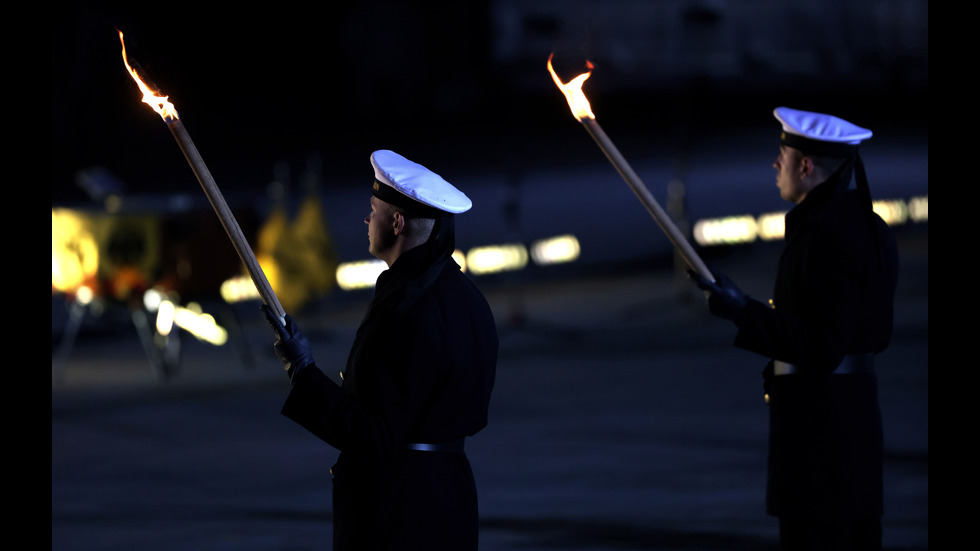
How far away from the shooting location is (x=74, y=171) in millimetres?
31984

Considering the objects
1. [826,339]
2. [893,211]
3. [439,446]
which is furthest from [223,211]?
[893,211]

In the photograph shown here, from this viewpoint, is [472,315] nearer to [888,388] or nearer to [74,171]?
[888,388]

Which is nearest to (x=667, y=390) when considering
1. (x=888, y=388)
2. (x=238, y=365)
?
(x=888, y=388)

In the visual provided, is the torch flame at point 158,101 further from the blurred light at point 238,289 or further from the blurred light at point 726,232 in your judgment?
the blurred light at point 726,232

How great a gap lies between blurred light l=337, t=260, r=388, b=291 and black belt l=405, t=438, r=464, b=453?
11032 mm

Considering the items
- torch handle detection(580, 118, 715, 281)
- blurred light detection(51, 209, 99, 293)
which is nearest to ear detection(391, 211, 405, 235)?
torch handle detection(580, 118, 715, 281)

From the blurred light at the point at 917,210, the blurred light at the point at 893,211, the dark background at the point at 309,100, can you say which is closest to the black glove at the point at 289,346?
the blurred light at the point at 893,211

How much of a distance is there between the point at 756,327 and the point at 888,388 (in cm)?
579

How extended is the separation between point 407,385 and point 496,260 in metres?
12.2

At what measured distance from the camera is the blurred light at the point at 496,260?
15641mm

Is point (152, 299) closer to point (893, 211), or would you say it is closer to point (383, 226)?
point (383, 226)

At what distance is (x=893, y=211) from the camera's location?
794 inches

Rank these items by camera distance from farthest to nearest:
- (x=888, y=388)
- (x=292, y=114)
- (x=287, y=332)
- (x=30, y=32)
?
(x=292, y=114), (x=888, y=388), (x=30, y=32), (x=287, y=332)

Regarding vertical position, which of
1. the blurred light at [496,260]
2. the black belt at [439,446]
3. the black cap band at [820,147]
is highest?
the blurred light at [496,260]
